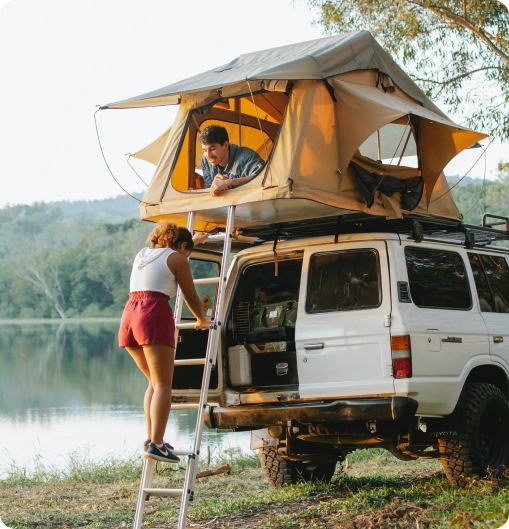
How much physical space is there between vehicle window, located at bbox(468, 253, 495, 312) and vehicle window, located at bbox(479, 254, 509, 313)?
0.26 ft

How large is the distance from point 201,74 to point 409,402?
3577mm

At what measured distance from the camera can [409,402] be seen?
18.4ft

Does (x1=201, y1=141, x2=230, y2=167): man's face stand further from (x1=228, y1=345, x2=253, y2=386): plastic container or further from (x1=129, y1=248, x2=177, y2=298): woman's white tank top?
(x1=228, y1=345, x2=253, y2=386): plastic container

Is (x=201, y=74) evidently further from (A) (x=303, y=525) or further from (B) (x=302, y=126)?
(A) (x=303, y=525)

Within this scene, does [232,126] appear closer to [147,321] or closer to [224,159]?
[224,159]

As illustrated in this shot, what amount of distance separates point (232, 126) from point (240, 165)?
163 centimetres

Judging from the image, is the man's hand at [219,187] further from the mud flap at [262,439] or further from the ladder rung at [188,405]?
the mud flap at [262,439]

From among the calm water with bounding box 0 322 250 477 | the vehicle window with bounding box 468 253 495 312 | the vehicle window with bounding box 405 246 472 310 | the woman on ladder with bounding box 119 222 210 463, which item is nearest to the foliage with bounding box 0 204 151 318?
the calm water with bounding box 0 322 250 477

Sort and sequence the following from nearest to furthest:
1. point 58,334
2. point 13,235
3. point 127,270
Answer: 1. point 58,334
2. point 127,270
3. point 13,235

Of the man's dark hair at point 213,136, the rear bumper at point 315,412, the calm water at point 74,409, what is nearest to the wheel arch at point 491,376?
the rear bumper at point 315,412

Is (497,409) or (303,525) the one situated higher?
(497,409)

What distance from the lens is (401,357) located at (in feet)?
18.7

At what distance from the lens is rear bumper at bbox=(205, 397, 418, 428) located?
5621 mm

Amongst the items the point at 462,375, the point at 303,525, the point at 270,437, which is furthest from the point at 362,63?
the point at 303,525
